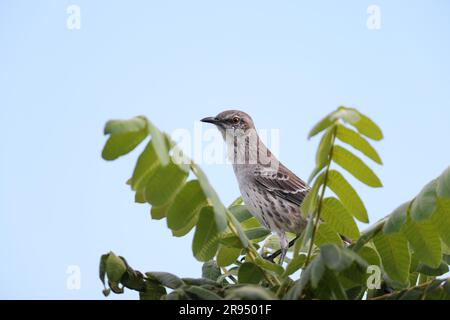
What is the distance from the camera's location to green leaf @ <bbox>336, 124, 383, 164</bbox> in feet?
12.3

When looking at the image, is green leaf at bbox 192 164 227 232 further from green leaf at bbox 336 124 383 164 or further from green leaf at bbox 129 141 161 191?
green leaf at bbox 336 124 383 164

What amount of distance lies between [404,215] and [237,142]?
18.3ft

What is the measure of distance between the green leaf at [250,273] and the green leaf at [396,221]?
0.89 m

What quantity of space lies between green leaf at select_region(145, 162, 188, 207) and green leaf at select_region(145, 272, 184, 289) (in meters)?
0.48

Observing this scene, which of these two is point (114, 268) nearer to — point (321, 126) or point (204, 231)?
point (204, 231)

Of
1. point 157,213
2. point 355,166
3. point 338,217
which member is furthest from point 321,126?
point 157,213

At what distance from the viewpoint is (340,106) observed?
3529mm

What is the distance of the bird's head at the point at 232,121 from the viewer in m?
8.89

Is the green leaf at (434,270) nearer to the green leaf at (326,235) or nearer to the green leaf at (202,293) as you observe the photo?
the green leaf at (326,235)

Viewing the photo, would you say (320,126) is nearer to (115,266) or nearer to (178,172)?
(178,172)

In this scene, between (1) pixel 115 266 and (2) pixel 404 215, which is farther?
(1) pixel 115 266

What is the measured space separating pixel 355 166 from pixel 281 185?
4.45 meters
